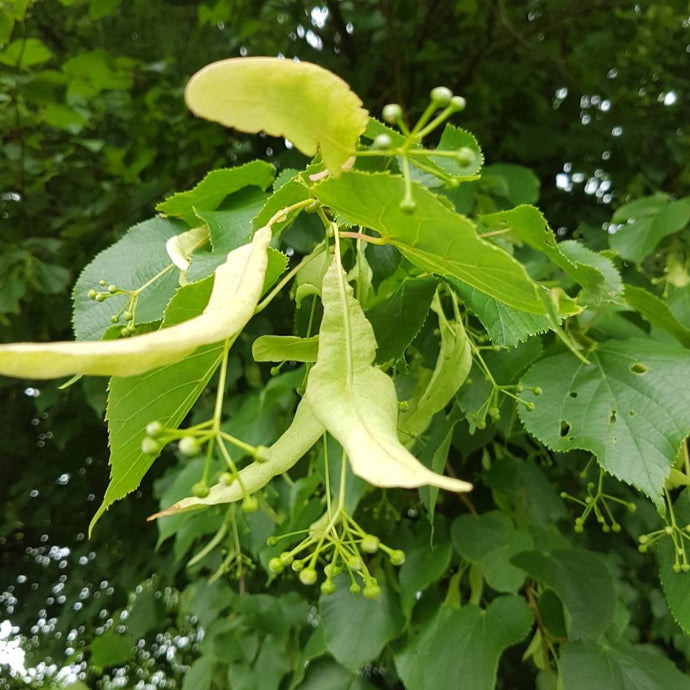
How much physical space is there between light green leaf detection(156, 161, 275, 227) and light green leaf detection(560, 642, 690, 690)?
721 mm

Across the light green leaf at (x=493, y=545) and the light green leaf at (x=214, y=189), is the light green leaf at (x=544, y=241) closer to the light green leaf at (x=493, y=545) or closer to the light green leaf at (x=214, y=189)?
the light green leaf at (x=214, y=189)

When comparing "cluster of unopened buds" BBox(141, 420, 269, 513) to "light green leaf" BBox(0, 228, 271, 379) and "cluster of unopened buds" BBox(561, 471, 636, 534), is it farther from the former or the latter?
"cluster of unopened buds" BBox(561, 471, 636, 534)

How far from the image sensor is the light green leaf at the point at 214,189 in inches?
26.1

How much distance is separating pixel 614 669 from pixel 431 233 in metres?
0.73

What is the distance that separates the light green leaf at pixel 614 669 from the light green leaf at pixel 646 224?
23.8 inches

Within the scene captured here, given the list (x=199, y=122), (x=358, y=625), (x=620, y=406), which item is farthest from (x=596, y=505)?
(x=199, y=122)

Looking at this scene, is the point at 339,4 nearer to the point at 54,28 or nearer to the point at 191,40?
the point at 191,40

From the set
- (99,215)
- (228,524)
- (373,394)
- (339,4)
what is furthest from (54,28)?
(373,394)

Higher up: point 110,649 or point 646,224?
point 646,224

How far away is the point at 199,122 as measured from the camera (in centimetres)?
183

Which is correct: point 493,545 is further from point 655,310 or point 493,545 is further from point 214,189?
point 214,189

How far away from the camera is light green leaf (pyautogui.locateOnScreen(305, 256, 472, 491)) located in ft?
0.89

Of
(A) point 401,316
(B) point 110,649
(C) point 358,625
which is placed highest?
(A) point 401,316

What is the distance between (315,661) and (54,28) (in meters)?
1.99
